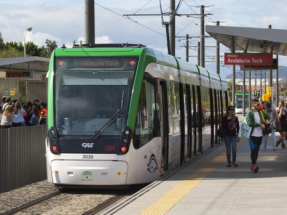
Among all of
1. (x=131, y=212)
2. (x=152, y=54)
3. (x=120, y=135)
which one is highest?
(x=152, y=54)

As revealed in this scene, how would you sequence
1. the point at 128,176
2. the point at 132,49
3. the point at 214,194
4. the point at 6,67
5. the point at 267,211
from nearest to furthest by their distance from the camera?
the point at 267,211 → the point at 214,194 → the point at 128,176 → the point at 132,49 → the point at 6,67

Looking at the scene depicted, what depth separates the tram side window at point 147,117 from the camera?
13781 millimetres

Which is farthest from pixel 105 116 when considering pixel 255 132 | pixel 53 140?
pixel 255 132

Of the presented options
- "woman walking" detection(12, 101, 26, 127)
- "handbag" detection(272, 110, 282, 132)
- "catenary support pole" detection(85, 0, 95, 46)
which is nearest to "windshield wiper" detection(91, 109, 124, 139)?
"catenary support pole" detection(85, 0, 95, 46)

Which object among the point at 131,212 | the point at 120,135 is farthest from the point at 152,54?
the point at 131,212

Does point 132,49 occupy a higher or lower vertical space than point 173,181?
higher

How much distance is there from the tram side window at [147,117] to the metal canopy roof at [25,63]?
381 inches

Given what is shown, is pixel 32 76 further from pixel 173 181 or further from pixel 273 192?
pixel 273 192

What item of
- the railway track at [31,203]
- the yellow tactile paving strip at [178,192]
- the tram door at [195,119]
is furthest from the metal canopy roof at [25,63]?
the railway track at [31,203]

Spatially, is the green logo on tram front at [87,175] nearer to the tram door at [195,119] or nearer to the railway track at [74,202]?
the railway track at [74,202]

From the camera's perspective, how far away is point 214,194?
12.1 metres

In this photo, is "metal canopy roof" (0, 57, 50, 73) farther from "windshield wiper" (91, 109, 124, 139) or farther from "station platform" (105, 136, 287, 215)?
"windshield wiper" (91, 109, 124, 139)

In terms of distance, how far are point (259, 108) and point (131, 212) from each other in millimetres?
6932

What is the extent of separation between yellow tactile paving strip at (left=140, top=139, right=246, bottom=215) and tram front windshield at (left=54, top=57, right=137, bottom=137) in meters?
1.65
